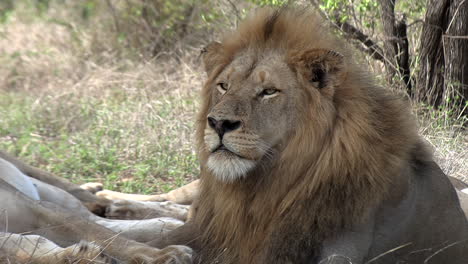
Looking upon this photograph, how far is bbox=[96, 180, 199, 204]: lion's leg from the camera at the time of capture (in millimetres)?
5555

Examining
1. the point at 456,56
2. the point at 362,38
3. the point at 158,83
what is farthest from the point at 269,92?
the point at 158,83

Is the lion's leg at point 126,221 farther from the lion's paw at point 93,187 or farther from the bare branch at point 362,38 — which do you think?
the bare branch at point 362,38

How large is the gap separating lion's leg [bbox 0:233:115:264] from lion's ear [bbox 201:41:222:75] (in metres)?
0.99

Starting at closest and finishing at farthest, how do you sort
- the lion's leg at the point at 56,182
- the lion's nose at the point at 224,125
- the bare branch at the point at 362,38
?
the lion's nose at the point at 224,125
the lion's leg at the point at 56,182
the bare branch at the point at 362,38

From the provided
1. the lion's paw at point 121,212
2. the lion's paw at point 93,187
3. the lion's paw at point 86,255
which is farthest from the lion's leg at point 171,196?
the lion's paw at point 86,255

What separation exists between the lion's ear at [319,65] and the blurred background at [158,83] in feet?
7.39

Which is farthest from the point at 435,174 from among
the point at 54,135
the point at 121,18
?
the point at 121,18

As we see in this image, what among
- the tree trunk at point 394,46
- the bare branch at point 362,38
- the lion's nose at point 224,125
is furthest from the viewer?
the bare branch at point 362,38

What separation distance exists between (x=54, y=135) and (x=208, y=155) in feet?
14.1

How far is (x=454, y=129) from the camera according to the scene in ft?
21.4

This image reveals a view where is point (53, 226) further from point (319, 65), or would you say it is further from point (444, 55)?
point (444, 55)

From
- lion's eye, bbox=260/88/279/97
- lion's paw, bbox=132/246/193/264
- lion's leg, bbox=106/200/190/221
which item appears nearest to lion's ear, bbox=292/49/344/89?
Result: lion's eye, bbox=260/88/279/97

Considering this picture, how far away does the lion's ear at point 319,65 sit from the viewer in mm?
3469

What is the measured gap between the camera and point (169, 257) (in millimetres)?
3707
